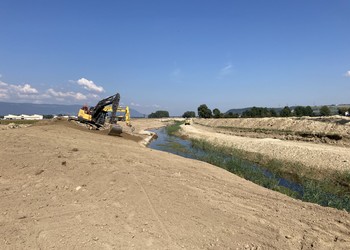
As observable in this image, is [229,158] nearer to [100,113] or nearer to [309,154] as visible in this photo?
[309,154]

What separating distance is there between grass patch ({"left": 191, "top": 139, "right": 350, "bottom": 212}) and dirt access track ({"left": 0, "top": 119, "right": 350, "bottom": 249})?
12.0 feet

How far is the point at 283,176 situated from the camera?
21.5 meters

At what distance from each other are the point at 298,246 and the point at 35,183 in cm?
854

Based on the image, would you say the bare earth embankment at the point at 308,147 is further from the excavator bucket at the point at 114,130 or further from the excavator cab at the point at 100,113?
the excavator cab at the point at 100,113

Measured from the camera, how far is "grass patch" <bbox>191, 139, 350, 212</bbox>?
45.4ft

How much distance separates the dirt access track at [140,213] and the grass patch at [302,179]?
3.65m

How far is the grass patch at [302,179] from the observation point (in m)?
13.8

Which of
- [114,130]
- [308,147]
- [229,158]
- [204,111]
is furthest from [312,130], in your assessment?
[204,111]

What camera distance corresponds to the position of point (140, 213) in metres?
8.46

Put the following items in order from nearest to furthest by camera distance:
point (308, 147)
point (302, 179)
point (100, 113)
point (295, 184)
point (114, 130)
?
point (295, 184), point (302, 179), point (308, 147), point (114, 130), point (100, 113)

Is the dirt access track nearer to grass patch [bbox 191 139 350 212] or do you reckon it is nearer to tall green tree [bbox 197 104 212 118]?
grass patch [bbox 191 139 350 212]

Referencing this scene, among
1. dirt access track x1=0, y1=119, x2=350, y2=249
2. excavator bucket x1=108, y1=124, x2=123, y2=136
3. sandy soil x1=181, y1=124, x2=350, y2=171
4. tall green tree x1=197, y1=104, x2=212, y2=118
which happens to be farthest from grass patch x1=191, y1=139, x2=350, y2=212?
tall green tree x1=197, y1=104, x2=212, y2=118

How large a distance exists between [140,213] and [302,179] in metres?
15.5

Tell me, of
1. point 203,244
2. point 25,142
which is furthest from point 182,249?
point 25,142
